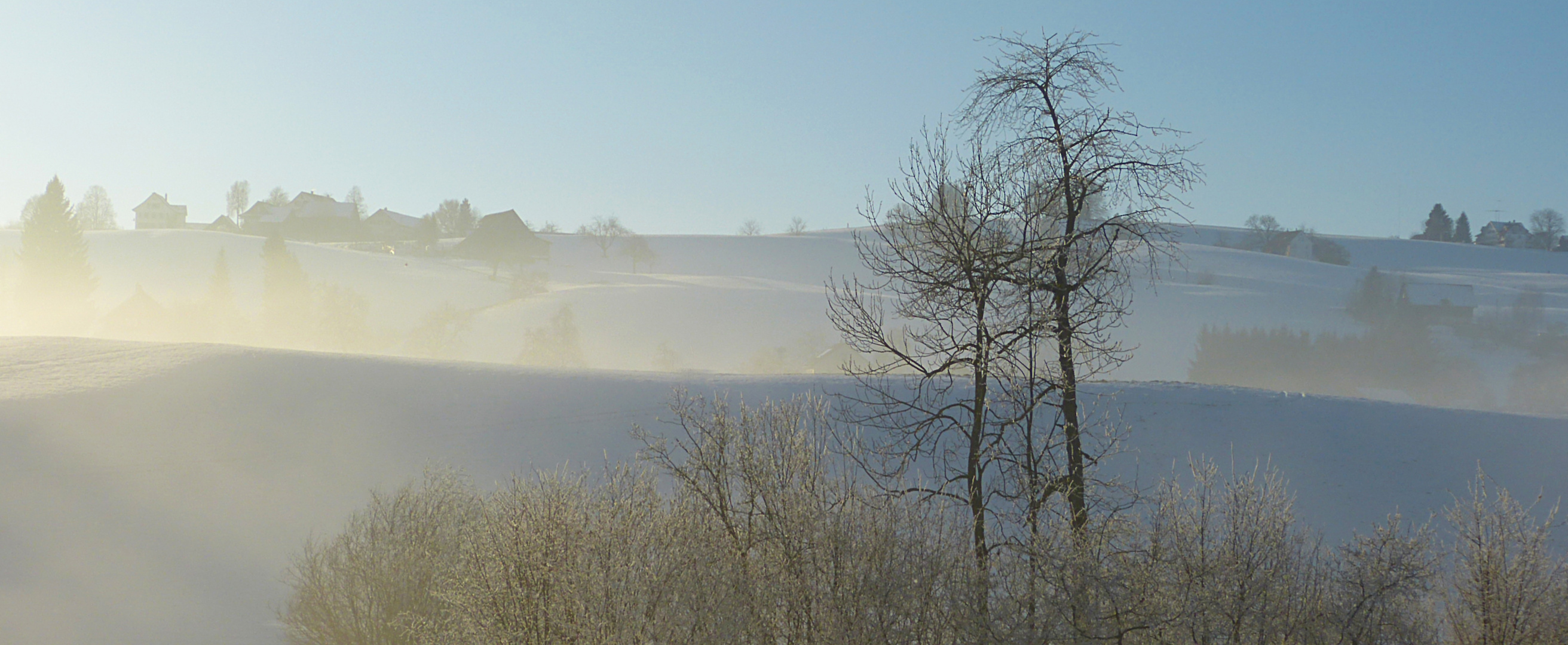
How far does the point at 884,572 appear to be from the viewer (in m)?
8.80

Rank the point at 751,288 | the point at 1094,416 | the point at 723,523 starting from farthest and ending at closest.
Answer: the point at 751,288 → the point at 1094,416 → the point at 723,523

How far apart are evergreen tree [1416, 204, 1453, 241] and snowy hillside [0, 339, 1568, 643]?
403 ft

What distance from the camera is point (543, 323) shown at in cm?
6338

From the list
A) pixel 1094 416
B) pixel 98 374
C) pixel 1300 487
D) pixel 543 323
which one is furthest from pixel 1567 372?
pixel 98 374

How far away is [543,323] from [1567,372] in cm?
6407

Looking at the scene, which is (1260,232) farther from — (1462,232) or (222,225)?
(222,225)

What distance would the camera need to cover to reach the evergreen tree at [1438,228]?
131375 millimetres

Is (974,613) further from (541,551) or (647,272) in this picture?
(647,272)

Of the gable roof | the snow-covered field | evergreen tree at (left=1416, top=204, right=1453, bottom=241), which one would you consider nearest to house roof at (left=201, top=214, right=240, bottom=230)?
the gable roof

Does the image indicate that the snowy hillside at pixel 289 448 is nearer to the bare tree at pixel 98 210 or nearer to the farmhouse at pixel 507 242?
the farmhouse at pixel 507 242

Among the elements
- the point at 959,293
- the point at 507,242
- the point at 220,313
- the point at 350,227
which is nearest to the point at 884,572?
the point at 959,293

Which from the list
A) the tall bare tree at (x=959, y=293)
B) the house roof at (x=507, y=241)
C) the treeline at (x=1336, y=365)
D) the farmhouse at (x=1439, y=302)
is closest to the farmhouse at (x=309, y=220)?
the house roof at (x=507, y=241)

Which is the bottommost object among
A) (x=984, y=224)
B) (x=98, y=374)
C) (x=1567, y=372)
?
(x=1567, y=372)

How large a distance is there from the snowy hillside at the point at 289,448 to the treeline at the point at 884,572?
9.89 m
